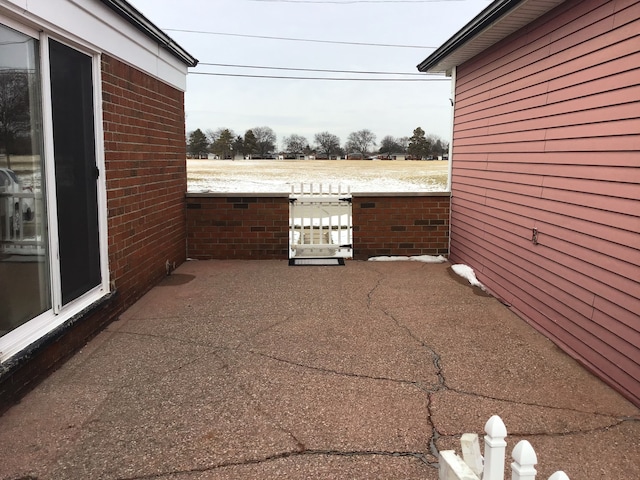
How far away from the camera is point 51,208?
3.86 m

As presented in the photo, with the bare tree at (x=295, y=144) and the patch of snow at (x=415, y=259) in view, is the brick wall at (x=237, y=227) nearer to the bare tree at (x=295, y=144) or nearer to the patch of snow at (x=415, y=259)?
the patch of snow at (x=415, y=259)

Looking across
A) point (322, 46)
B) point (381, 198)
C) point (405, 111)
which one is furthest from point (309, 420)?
point (405, 111)

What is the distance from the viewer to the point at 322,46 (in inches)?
1262

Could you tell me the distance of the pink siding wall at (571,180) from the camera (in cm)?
364

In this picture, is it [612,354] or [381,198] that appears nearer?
[612,354]

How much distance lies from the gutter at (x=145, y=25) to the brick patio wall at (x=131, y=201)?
48 centimetres

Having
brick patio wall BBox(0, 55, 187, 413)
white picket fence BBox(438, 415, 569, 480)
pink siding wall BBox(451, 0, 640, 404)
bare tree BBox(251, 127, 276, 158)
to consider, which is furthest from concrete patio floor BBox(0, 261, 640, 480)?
bare tree BBox(251, 127, 276, 158)

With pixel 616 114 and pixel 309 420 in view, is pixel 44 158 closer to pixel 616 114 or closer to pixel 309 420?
pixel 309 420

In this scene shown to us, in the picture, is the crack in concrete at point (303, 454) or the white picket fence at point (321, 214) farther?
the white picket fence at point (321, 214)

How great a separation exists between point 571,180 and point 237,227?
5.26 m

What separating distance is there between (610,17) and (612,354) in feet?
8.45

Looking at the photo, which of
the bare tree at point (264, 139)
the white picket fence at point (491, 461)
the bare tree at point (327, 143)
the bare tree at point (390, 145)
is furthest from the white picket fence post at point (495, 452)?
the bare tree at point (264, 139)

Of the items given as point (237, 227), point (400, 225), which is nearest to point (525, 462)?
point (400, 225)

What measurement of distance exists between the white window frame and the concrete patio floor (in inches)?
14.0
